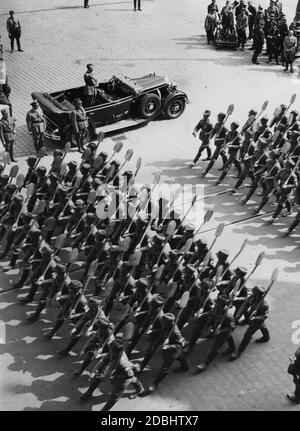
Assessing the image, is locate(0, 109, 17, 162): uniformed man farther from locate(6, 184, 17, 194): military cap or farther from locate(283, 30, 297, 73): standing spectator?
locate(283, 30, 297, 73): standing spectator

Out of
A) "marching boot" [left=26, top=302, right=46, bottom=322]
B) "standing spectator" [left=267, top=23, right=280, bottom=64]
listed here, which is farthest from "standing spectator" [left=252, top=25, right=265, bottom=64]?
"marching boot" [left=26, top=302, right=46, bottom=322]

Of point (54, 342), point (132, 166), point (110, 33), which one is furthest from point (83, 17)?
point (54, 342)

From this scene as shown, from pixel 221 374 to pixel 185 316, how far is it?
3.63 ft

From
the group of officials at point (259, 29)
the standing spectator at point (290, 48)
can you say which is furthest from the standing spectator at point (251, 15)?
the standing spectator at point (290, 48)

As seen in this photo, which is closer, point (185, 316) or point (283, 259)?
point (185, 316)

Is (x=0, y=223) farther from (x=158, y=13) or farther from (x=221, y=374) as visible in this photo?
(x=158, y=13)

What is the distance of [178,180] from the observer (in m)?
15.7

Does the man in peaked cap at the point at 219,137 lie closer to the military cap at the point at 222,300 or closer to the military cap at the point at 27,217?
the military cap at the point at 27,217

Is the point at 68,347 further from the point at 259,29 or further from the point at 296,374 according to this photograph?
the point at 259,29

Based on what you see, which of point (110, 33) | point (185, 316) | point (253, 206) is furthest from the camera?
point (110, 33)

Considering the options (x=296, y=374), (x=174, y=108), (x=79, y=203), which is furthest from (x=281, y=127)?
(x=296, y=374)

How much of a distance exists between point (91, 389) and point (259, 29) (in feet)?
52.7

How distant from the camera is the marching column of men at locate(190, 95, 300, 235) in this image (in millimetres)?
13898

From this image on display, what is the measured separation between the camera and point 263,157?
1477cm
